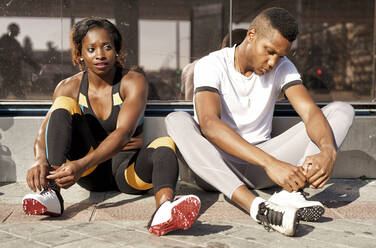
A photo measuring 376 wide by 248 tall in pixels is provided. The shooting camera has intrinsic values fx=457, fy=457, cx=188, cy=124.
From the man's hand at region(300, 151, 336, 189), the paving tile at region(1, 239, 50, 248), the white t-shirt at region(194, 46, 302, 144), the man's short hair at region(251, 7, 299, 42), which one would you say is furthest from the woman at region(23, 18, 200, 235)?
the man's short hair at region(251, 7, 299, 42)

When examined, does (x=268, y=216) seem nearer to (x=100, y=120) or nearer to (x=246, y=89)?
(x=246, y=89)

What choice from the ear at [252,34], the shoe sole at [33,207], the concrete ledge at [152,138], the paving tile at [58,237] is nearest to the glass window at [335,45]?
the concrete ledge at [152,138]

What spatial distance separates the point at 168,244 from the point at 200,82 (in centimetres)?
128

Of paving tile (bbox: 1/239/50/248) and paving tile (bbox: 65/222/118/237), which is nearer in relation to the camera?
paving tile (bbox: 1/239/50/248)

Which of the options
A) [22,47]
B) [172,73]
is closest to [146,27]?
[172,73]

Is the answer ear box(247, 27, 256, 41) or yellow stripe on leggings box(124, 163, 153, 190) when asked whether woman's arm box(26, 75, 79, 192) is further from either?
ear box(247, 27, 256, 41)

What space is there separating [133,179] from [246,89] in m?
1.09

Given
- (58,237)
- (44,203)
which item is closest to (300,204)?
(58,237)

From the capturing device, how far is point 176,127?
325cm

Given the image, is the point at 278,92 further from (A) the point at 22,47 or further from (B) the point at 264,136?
(A) the point at 22,47

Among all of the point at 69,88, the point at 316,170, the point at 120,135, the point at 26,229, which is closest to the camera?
the point at 26,229

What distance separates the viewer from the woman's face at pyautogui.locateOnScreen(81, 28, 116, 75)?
351 cm

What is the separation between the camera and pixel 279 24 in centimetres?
312

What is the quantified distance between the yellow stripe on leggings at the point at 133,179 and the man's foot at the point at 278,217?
1.01 m
